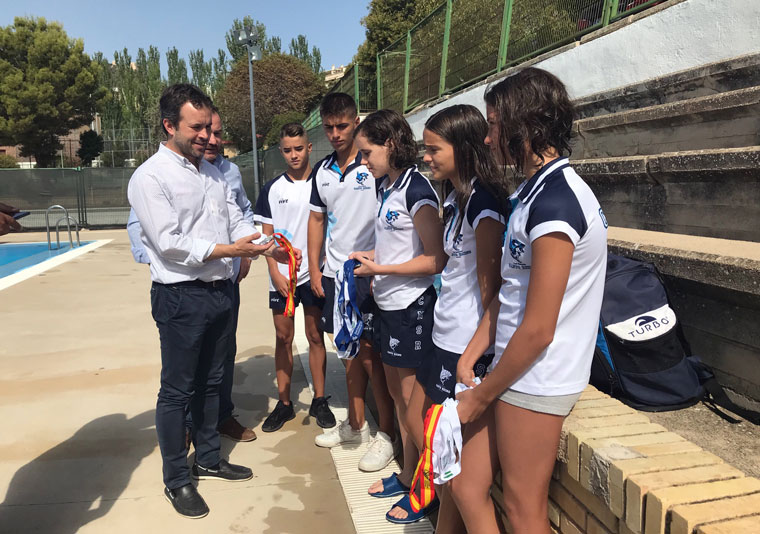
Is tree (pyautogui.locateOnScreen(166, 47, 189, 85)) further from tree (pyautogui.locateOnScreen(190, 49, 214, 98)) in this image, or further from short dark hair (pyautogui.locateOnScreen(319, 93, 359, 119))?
short dark hair (pyautogui.locateOnScreen(319, 93, 359, 119))

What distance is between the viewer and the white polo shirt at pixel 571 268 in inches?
59.7

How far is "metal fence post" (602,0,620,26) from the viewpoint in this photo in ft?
20.4

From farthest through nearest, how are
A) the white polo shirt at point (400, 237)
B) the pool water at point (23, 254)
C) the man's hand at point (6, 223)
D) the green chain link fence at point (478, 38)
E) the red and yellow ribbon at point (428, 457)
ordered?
the pool water at point (23, 254) < the green chain link fence at point (478, 38) < the white polo shirt at point (400, 237) < the man's hand at point (6, 223) < the red and yellow ribbon at point (428, 457)

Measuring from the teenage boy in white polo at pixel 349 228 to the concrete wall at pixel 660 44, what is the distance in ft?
10.0

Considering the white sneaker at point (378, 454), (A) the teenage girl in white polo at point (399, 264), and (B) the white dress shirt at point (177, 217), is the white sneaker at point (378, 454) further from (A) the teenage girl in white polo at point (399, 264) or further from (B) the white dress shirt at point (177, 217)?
(B) the white dress shirt at point (177, 217)

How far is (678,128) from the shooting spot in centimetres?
371

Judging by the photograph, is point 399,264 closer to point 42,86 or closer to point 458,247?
point 458,247

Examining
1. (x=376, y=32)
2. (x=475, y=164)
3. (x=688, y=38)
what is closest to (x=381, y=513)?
(x=475, y=164)

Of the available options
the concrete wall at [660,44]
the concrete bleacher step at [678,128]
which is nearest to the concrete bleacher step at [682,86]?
the concrete bleacher step at [678,128]

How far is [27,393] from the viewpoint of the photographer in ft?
14.4

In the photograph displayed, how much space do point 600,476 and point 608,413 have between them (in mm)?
401

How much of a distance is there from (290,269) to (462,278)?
1.59 meters

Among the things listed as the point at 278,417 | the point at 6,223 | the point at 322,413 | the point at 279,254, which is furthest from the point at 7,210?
the point at 322,413

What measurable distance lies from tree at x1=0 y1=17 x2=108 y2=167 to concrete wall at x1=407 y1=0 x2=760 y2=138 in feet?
126
